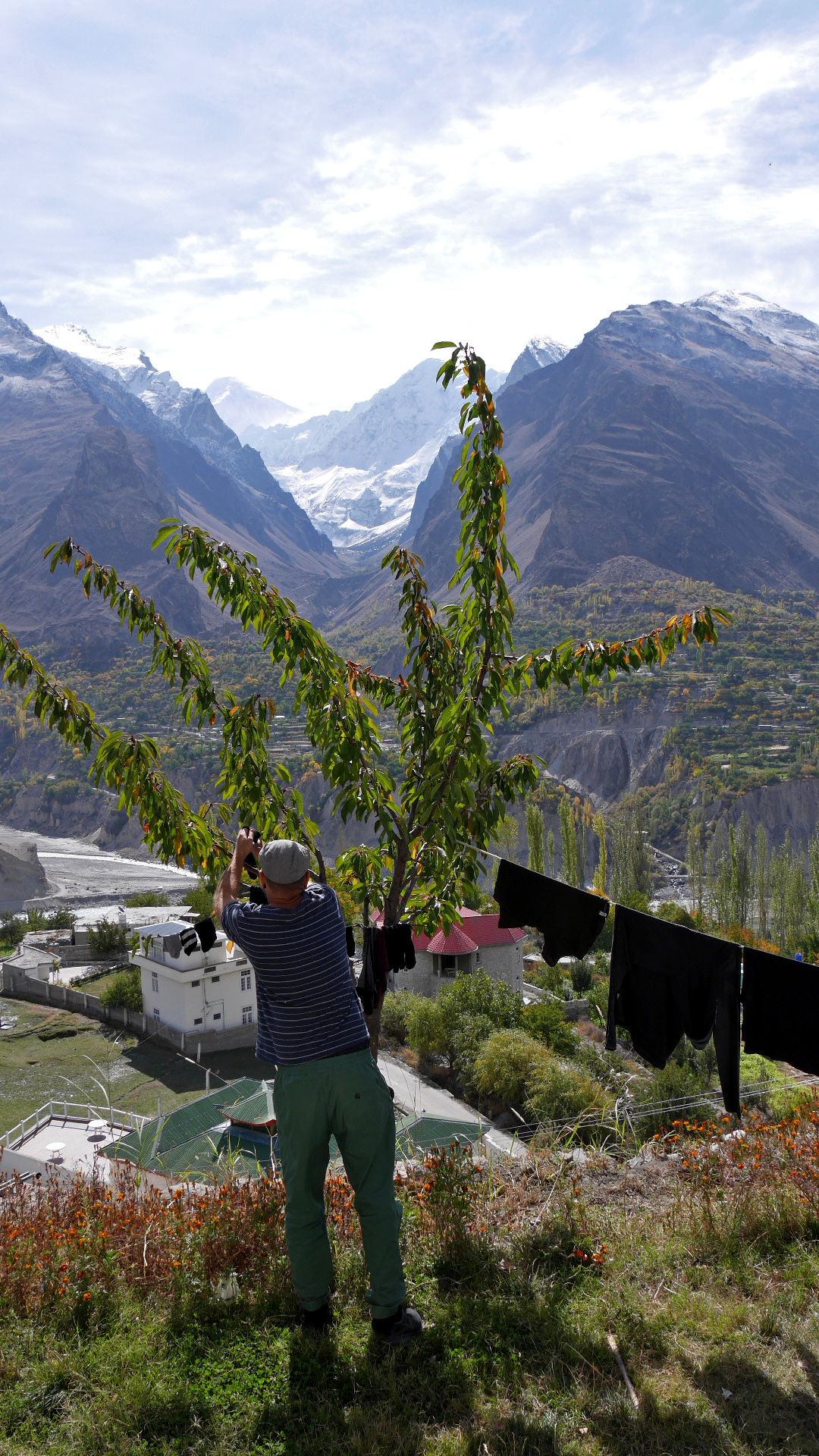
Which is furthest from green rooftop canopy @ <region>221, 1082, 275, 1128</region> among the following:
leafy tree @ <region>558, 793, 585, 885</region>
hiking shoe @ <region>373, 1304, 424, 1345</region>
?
leafy tree @ <region>558, 793, 585, 885</region>

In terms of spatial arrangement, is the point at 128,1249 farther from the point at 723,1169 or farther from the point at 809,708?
the point at 809,708

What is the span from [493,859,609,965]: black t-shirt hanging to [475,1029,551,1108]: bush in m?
17.2

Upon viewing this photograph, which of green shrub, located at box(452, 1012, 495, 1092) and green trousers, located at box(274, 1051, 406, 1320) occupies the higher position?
green trousers, located at box(274, 1051, 406, 1320)

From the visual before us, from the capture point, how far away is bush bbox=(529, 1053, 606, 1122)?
19.5m

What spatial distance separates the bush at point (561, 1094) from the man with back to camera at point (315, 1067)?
56.0ft

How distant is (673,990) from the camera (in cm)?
461

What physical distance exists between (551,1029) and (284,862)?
23.6m

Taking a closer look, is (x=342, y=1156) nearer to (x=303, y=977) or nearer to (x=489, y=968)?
(x=303, y=977)

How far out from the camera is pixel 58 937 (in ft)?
151

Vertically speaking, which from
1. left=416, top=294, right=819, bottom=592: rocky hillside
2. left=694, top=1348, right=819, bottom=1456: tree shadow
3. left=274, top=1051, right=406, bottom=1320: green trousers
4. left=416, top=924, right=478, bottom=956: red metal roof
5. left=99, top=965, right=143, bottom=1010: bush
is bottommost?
left=99, top=965, right=143, bottom=1010: bush

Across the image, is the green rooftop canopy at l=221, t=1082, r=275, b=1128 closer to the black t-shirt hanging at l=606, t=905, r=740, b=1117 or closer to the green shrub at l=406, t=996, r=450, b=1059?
the green shrub at l=406, t=996, r=450, b=1059

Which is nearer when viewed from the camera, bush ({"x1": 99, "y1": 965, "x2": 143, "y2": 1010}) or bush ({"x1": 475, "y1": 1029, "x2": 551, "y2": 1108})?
bush ({"x1": 475, "y1": 1029, "x2": 551, "y2": 1108})

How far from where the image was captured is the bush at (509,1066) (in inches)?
848

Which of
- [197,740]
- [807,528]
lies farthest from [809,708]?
[807,528]
